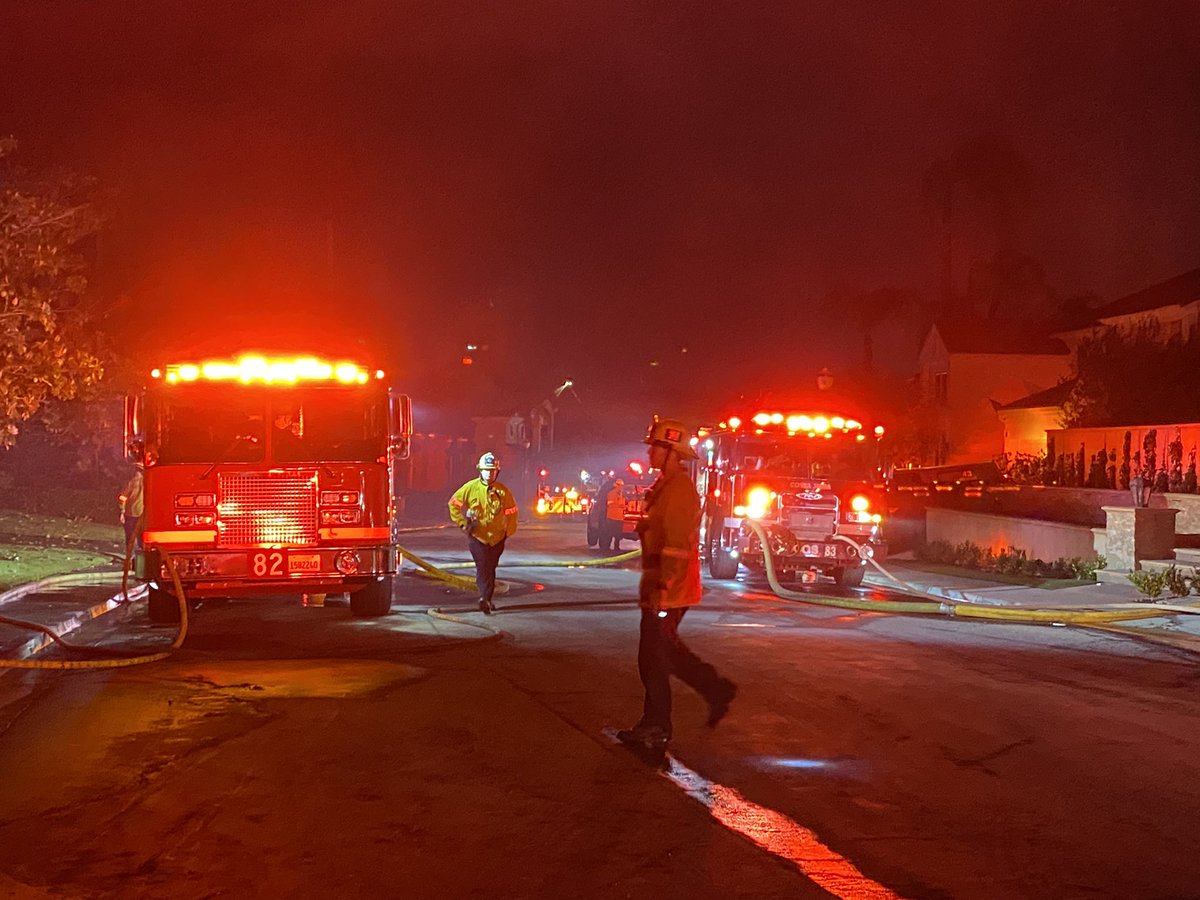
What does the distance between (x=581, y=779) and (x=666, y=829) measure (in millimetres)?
1034

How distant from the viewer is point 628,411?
6975cm

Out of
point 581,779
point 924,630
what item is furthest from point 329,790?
point 924,630

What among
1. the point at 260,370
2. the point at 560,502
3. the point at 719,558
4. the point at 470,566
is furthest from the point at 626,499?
the point at 560,502

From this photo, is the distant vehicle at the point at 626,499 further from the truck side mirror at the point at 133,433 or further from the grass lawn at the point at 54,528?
the truck side mirror at the point at 133,433

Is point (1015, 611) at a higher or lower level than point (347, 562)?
lower

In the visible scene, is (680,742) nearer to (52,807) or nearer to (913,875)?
(913,875)

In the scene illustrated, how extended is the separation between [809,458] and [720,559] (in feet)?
6.54

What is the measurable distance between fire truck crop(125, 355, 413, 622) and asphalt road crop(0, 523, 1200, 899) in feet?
3.61

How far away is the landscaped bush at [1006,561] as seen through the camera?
64.8 ft

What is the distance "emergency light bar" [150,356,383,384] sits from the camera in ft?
43.1

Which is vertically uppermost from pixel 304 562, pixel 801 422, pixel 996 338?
pixel 996 338

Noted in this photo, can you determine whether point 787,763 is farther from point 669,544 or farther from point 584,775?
point 669,544

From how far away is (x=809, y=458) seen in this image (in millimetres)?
19031

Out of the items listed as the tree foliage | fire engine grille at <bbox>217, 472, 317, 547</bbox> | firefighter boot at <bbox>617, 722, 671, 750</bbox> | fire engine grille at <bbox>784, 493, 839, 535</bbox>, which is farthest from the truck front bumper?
the tree foliage
